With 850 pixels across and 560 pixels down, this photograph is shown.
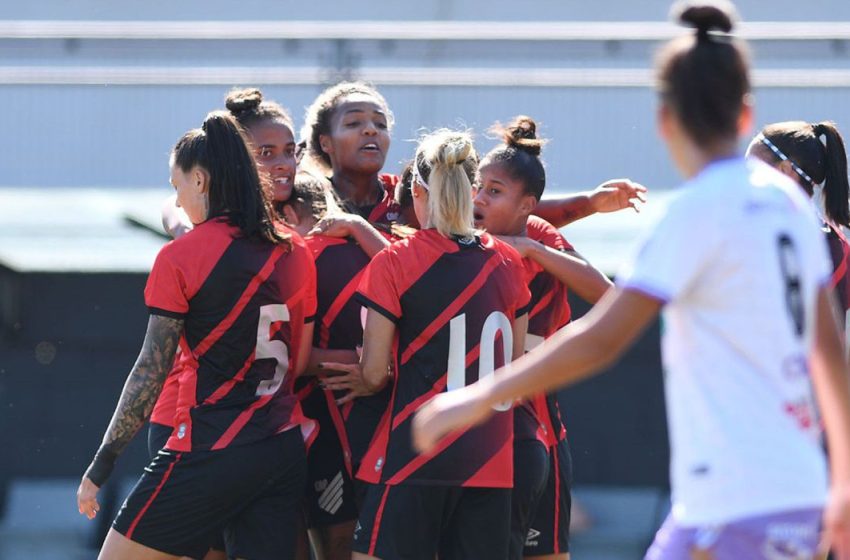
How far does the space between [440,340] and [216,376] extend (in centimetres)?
67

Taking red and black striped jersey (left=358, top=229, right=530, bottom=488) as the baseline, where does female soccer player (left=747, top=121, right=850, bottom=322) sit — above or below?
above

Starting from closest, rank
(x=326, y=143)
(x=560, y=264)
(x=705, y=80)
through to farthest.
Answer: (x=705, y=80)
(x=560, y=264)
(x=326, y=143)

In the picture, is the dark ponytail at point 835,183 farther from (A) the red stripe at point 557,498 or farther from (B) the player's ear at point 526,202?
(A) the red stripe at point 557,498

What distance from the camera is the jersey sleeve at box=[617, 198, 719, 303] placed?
2400 mm

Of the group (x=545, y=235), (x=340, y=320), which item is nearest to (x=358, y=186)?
(x=340, y=320)

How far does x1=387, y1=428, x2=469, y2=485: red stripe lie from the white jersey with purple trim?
1.36m

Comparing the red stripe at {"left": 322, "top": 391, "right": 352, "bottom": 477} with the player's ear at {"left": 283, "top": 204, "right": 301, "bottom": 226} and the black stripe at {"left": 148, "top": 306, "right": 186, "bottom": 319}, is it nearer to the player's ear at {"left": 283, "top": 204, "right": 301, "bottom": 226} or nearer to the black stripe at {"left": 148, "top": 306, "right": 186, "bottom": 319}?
the player's ear at {"left": 283, "top": 204, "right": 301, "bottom": 226}

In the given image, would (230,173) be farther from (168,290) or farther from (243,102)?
(243,102)

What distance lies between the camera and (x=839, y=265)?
4375 mm

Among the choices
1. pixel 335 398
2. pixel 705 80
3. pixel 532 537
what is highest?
pixel 705 80

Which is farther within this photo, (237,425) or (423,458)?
(237,425)

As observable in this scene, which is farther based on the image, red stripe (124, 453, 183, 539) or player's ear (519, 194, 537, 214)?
player's ear (519, 194, 537, 214)

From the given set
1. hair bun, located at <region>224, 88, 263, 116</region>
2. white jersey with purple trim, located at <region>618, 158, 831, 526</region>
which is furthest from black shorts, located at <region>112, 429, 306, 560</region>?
white jersey with purple trim, located at <region>618, 158, 831, 526</region>
